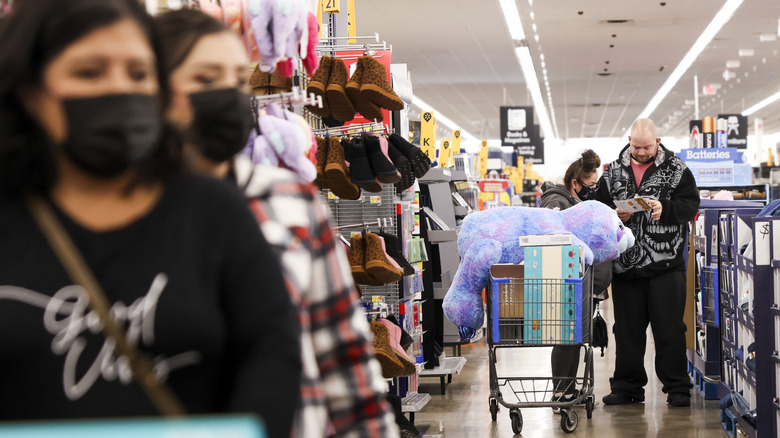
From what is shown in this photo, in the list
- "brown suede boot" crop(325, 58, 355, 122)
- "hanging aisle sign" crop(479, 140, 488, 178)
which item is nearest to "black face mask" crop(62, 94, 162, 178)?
"brown suede boot" crop(325, 58, 355, 122)

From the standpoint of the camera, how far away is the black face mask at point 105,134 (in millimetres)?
1043

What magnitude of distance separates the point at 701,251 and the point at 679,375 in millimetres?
1039

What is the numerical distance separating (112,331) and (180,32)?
50 centimetres

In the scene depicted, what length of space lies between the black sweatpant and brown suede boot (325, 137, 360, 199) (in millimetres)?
2583

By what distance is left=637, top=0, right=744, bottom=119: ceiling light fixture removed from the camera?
1381 centimetres

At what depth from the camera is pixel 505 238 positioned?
16.6ft

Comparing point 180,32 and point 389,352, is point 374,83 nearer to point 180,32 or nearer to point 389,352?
point 389,352

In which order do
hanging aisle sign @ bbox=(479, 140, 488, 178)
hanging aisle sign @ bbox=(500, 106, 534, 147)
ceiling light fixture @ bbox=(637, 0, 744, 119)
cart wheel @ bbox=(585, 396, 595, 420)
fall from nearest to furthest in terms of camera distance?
cart wheel @ bbox=(585, 396, 595, 420) < hanging aisle sign @ bbox=(479, 140, 488, 178) < ceiling light fixture @ bbox=(637, 0, 744, 119) < hanging aisle sign @ bbox=(500, 106, 534, 147)

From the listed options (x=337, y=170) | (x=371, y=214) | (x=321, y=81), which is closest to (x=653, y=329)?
(x=371, y=214)

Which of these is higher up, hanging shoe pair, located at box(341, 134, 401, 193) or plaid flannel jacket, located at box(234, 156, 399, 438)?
hanging shoe pair, located at box(341, 134, 401, 193)

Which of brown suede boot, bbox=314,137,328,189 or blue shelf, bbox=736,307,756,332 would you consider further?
blue shelf, bbox=736,307,756,332

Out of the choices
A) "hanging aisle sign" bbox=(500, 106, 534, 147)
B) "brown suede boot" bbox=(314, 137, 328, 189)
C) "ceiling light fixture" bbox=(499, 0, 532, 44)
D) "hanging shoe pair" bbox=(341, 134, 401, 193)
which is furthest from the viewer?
"hanging aisle sign" bbox=(500, 106, 534, 147)

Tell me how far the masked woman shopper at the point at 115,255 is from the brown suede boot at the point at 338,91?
9.43 ft

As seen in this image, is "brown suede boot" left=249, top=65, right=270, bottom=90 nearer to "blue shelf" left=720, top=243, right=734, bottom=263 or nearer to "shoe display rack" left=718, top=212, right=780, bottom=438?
Result: "shoe display rack" left=718, top=212, right=780, bottom=438
